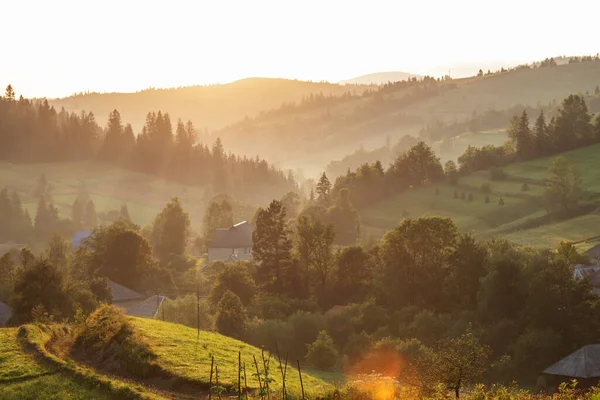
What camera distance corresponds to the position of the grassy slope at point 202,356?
38500 millimetres

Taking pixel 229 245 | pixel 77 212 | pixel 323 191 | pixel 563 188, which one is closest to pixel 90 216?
pixel 77 212

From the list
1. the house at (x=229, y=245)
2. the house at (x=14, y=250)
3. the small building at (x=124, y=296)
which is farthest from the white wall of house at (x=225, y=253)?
the small building at (x=124, y=296)

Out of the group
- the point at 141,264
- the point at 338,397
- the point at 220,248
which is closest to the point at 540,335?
the point at 338,397

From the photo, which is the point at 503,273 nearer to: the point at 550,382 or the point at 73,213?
the point at 550,382

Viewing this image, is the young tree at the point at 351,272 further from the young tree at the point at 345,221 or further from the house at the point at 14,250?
the house at the point at 14,250

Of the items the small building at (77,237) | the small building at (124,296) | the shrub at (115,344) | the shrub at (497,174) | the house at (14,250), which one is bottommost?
the small building at (77,237)

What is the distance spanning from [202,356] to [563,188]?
286 ft

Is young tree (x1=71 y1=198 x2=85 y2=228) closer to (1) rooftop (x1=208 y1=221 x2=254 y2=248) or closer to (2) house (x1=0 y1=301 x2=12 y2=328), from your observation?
(1) rooftop (x1=208 y1=221 x2=254 y2=248)

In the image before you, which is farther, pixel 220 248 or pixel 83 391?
pixel 220 248

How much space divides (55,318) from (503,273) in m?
36.6

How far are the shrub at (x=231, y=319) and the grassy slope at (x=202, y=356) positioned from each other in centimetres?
1014

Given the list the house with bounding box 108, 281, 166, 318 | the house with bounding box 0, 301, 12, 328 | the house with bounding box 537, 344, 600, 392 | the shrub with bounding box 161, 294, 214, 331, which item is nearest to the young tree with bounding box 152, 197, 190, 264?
the house with bounding box 108, 281, 166, 318

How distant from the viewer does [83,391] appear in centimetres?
3506

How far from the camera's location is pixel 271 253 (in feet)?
292
